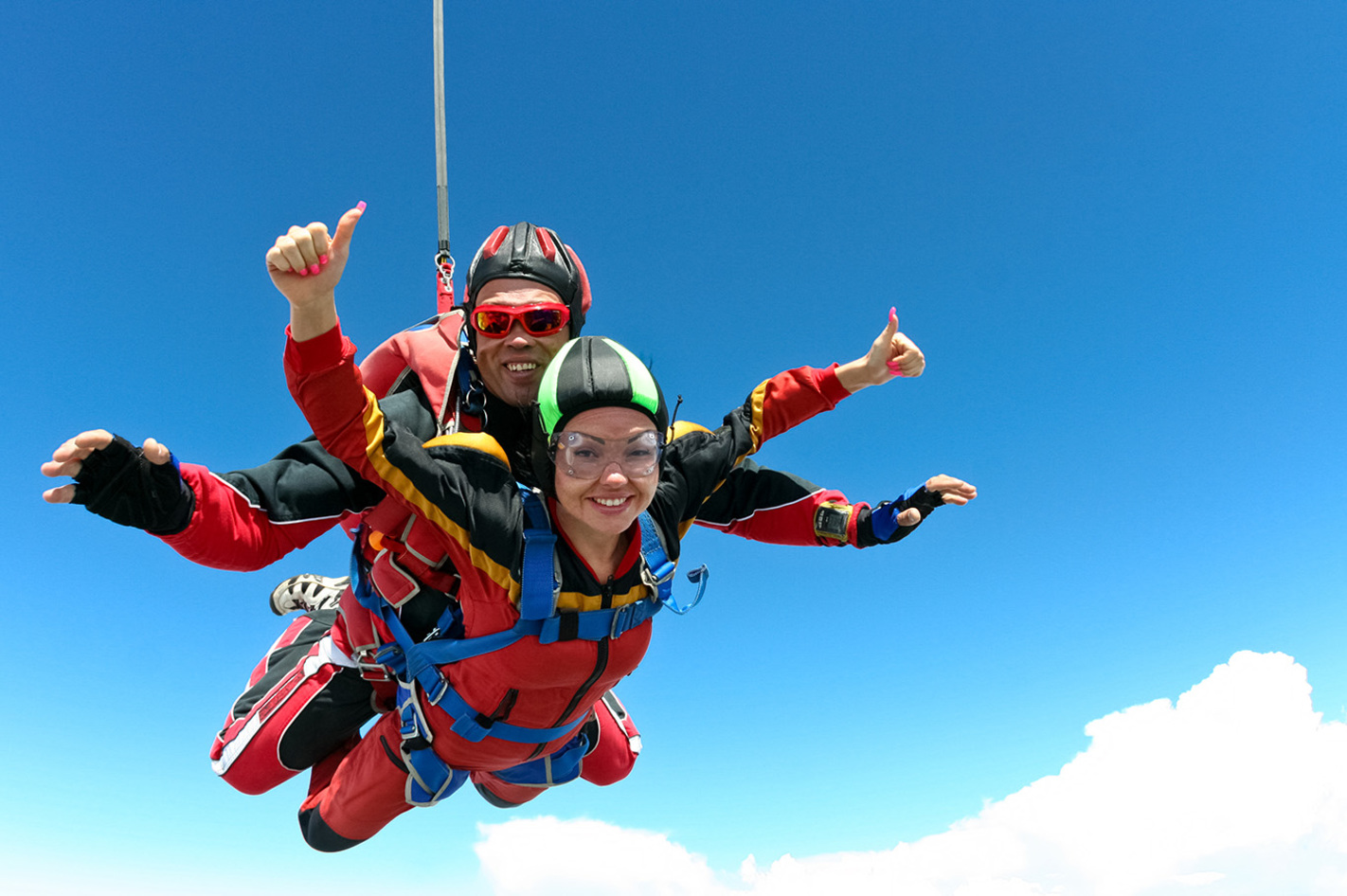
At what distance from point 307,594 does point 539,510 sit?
7.14 ft

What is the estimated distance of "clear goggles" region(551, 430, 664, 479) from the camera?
259 cm

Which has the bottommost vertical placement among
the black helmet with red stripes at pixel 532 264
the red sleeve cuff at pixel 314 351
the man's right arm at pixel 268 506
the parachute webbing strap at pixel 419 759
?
the parachute webbing strap at pixel 419 759

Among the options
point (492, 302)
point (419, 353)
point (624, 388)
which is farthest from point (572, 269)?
point (624, 388)

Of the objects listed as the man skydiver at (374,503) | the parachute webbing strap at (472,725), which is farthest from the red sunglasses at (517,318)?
the parachute webbing strap at (472,725)

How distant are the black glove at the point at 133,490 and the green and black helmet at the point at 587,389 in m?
1.04

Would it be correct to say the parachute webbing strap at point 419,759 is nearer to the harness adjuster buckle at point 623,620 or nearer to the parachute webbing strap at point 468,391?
the harness adjuster buckle at point 623,620

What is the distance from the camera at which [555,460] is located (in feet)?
8.64

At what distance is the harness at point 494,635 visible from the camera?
2.59 metres

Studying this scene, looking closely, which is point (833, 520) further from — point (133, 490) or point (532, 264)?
point (133, 490)

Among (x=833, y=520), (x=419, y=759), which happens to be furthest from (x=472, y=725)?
(x=833, y=520)

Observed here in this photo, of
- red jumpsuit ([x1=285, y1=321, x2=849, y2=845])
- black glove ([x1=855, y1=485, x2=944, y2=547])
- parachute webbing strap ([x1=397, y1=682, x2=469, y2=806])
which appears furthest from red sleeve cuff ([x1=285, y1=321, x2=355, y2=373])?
black glove ([x1=855, y1=485, x2=944, y2=547])

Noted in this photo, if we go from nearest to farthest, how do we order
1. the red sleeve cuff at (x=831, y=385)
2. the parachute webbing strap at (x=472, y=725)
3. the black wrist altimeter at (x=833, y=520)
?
the parachute webbing strap at (x=472, y=725) < the red sleeve cuff at (x=831, y=385) < the black wrist altimeter at (x=833, y=520)

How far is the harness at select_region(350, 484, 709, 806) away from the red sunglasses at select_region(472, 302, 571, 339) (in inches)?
27.3

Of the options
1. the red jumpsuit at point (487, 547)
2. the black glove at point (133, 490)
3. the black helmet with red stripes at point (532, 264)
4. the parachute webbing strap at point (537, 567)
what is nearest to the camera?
the black glove at point (133, 490)
